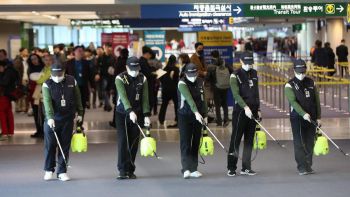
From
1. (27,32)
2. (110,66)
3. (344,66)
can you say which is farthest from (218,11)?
(27,32)

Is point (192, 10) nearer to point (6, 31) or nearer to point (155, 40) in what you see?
point (155, 40)

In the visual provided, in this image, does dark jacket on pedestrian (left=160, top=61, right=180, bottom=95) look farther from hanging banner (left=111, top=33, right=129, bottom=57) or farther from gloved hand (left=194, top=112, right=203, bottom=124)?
hanging banner (left=111, top=33, right=129, bottom=57)

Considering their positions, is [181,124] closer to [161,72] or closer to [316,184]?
[316,184]

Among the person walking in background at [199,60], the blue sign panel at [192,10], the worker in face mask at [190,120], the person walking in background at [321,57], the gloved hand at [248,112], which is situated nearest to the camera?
the gloved hand at [248,112]

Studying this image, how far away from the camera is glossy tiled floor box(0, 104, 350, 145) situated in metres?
17.7

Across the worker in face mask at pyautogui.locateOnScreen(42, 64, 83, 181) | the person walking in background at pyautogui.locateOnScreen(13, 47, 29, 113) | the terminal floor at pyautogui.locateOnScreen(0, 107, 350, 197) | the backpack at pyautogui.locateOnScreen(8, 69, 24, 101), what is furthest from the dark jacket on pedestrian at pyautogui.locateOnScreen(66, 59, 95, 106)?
the worker in face mask at pyautogui.locateOnScreen(42, 64, 83, 181)

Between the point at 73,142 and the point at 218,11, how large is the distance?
6.86 metres

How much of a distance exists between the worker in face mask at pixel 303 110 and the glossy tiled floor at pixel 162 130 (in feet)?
14.3

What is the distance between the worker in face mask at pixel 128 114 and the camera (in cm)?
1243

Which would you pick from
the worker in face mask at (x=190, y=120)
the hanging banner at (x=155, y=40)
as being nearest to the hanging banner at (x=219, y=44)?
the hanging banner at (x=155, y=40)

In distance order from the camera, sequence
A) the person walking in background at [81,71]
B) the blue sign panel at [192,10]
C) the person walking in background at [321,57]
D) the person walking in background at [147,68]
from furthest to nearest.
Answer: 1. the person walking in background at [321,57]
2. the person walking in background at [81,71]
3. the person walking in background at [147,68]
4. the blue sign panel at [192,10]

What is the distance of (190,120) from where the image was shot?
1263 centimetres

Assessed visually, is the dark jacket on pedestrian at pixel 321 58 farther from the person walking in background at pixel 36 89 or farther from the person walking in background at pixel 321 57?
the person walking in background at pixel 36 89

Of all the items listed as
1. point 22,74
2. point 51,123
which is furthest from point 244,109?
point 22,74
